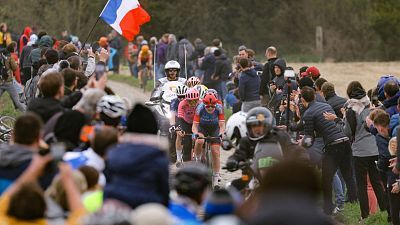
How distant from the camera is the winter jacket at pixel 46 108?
11.9 metres

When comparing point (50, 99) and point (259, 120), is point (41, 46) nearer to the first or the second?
point (50, 99)

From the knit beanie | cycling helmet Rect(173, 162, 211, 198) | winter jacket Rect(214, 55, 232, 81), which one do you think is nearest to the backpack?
winter jacket Rect(214, 55, 232, 81)

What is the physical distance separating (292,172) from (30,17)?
5150cm

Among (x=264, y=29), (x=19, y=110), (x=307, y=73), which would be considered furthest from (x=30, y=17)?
(x=307, y=73)

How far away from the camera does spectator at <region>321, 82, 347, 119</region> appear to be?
1806cm

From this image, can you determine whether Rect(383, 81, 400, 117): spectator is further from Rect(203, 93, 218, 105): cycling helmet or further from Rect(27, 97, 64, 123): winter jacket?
Rect(27, 97, 64, 123): winter jacket

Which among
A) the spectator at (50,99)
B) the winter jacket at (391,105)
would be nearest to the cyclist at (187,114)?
the winter jacket at (391,105)

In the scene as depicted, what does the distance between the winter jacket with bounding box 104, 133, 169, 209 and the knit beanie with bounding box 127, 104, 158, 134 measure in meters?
0.23

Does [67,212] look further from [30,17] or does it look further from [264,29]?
[264,29]

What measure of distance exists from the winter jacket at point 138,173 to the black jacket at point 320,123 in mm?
7673

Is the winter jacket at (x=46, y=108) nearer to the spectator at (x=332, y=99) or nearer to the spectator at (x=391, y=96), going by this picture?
the spectator at (x=391, y=96)

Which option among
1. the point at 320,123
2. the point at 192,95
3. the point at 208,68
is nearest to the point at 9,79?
the point at 192,95

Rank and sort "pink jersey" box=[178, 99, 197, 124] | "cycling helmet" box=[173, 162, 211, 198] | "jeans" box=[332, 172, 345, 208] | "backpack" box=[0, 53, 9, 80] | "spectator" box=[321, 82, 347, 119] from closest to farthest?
"cycling helmet" box=[173, 162, 211, 198] < "jeans" box=[332, 172, 345, 208] < "spectator" box=[321, 82, 347, 119] < "pink jersey" box=[178, 99, 197, 124] < "backpack" box=[0, 53, 9, 80]

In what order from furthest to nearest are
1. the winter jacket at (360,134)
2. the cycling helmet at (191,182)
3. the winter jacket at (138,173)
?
the winter jacket at (360,134) → the winter jacket at (138,173) → the cycling helmet at (191,182)
